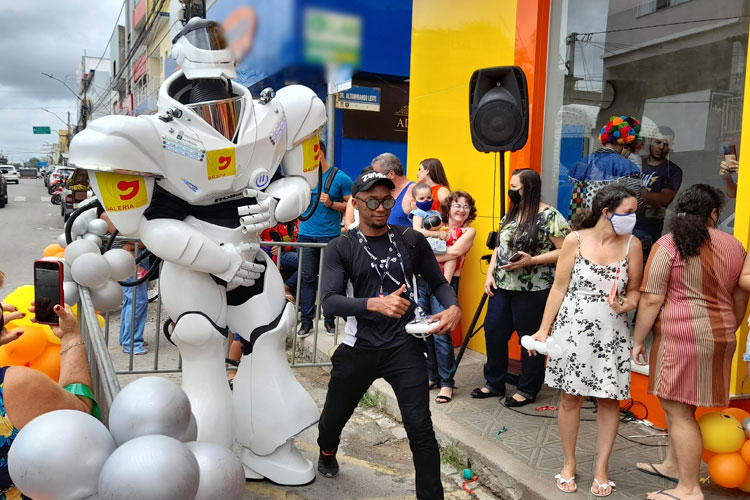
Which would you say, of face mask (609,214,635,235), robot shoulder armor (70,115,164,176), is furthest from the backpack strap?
face mask (609,214,635,235)

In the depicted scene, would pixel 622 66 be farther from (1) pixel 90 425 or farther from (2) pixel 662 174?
(1) pixel 90 425

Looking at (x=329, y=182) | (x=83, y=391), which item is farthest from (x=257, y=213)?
(x=329, y=182)

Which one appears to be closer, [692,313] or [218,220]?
[692,313]

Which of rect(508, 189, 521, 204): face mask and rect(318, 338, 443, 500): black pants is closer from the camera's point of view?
rect(318, 338, 443, 500): black pants

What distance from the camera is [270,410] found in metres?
3.61

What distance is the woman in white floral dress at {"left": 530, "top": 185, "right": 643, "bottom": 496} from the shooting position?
329cm

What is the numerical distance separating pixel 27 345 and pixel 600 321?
2816 millimetres

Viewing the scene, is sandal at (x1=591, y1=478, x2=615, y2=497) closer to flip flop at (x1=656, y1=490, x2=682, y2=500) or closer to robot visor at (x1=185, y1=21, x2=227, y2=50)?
flip flop at (x1=656, y1=490, x2=682, y2=500)

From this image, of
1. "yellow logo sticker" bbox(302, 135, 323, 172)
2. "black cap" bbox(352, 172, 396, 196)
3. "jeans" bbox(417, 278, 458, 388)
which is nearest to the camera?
"black cap" bbox(352, 172, 396, 196)

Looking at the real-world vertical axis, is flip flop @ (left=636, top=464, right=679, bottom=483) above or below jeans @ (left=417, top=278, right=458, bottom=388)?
below

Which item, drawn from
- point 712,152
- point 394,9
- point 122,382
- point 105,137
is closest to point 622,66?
point 712,152

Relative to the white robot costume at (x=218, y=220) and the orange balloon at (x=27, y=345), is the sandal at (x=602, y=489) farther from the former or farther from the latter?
the orange balloon at (x=27, y=345)

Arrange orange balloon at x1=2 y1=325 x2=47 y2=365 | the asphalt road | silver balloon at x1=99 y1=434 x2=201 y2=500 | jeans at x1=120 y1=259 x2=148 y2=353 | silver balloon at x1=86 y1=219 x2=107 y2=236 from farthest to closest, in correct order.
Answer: the asphalt road, jeans at x1=120 y1=259 x2=148 y2=353, silver balloon at x1=86 y1=219 x2=107 y2=236, orange balloon at x1=2 y1=325 x2=47 y2=365, silver balloon at x1=99 y1=434 x2=201 y2=500

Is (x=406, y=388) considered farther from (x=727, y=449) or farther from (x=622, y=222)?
(x=727, y=449)
